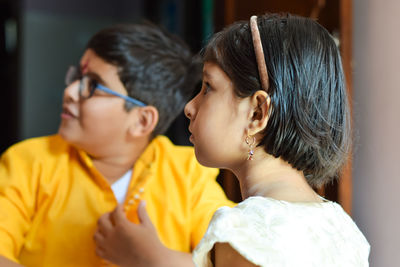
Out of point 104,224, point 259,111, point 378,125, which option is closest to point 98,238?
point 104,224

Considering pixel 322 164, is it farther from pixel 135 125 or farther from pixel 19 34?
pixel 19 34

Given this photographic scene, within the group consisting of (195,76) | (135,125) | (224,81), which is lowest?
(135,125)

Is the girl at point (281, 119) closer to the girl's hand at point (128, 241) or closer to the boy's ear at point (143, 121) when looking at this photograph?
the girl's hand at point (128, 241)

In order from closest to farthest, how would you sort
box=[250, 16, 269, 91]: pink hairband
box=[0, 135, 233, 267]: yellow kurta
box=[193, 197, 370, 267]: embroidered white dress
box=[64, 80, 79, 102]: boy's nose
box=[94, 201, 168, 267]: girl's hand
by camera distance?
box=[193, 197, 370, 267]: embroidered white dress → box=[250, 16, 269, 91]: pink hairband → box=[94, 201, 168, 267]: girl's hand → box=[0, 135, 233, 267]: yellow kurta → box=[64, 80, 79, 102]: boy's nose

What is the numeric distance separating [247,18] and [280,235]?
1.57 metres

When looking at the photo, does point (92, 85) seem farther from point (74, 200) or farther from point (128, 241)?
point (128, 241)

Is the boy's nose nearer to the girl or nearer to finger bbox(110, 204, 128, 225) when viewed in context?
finger bbox(110, 204, 128, 225)

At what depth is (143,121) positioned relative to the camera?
142cm

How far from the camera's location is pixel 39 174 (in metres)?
1.28

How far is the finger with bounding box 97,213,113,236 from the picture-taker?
1.20m

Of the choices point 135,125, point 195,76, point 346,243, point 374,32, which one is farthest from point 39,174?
point 374,32

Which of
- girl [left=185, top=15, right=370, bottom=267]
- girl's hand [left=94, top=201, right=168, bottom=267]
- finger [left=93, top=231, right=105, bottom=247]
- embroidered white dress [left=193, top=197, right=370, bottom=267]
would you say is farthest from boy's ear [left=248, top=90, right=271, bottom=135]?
finger [left=93, top=231, right=105, bottom=247]

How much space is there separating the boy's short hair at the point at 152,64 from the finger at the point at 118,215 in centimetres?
31

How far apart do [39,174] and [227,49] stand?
2.17 ft
